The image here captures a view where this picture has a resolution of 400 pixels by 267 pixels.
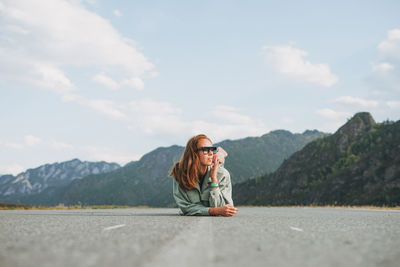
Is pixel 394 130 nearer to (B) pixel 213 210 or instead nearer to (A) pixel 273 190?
(A) pixel 273 190

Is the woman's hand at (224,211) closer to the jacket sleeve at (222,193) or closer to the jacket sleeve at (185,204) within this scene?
the jacket sleeve at (222,193)

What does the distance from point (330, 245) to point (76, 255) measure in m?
2.07

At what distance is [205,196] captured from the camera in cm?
777

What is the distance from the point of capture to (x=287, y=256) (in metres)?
2.68

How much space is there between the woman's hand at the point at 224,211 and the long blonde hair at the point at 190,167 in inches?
24.5

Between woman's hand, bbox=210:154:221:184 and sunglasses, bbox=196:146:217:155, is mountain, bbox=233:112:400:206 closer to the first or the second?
woman's hand, bbox=210:154:221:184

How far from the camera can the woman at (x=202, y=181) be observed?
24.4ft

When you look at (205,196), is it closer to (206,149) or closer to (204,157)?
(204,157)

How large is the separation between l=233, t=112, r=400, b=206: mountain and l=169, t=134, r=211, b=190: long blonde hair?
68.0 metres

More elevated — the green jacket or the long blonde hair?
the long blonde hair

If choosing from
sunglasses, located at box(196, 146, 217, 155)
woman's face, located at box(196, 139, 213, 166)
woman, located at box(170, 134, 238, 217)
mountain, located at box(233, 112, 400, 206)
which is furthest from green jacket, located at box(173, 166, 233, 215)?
mountain, located at box(233, 112, 400, 206)

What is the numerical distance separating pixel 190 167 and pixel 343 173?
94.6 metres

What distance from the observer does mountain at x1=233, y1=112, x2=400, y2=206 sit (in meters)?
79.3

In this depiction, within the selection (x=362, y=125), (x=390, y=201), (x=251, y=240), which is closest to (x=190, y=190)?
(x=251, y=240)
